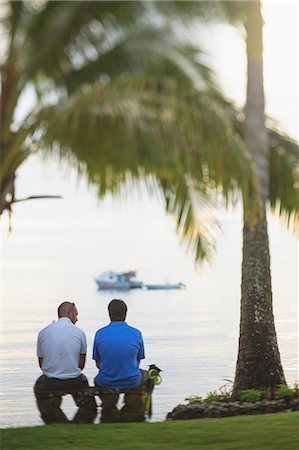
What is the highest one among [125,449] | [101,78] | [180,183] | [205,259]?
[101,78]

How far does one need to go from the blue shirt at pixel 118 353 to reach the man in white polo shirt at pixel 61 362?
0.21 metres

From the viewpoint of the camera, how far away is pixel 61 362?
35.0 ft

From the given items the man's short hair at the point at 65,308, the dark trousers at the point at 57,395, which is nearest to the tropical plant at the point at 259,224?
the man's short hair at the point at 65,308

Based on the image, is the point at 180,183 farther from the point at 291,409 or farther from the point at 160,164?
the point at 291,409

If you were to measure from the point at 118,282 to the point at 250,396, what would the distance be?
160 metres

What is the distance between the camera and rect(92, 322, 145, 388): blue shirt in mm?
10758

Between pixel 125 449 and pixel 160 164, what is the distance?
297 centimetres

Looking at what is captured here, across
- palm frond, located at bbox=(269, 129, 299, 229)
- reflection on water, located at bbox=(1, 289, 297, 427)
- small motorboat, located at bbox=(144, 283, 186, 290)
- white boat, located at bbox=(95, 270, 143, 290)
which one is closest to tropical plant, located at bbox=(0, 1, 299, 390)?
palm frond, located at bbox=(269, 129, 299, 229)

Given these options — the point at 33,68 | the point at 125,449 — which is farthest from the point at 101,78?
the point at 125,449

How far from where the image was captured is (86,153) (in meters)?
9.75

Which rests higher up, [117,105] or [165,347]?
[165,347]

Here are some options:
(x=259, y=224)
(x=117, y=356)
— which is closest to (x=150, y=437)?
(x=117, y=356)

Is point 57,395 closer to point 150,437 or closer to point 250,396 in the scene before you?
point 150,437

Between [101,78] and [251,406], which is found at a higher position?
[101,78]
